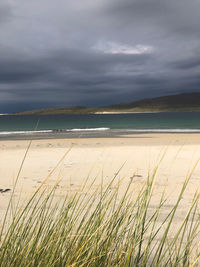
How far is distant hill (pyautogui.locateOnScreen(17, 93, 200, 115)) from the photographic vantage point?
17075 cm

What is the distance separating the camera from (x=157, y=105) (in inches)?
7131

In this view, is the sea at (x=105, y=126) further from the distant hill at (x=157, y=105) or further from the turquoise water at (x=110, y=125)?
the distant hill at (x=157, y=105)

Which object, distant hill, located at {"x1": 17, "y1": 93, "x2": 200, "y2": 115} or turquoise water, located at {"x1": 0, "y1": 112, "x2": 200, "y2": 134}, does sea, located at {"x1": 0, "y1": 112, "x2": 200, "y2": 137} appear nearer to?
turquoise water, located at {"x1": 0, "y1": 112, "x2": 200, "y2": 134}

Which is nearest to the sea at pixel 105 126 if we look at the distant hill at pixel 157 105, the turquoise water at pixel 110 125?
the turquoise water at pixel 110 125

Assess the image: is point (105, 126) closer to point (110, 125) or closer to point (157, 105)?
point (110, 125)

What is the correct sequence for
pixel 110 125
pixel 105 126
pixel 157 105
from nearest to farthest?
pixel 105 126 < pixel 110 125 < pixel 157 105

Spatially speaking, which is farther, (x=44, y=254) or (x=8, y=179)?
(x=8, y=179)

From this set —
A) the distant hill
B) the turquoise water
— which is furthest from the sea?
the distant hill

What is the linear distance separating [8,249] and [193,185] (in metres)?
4.82

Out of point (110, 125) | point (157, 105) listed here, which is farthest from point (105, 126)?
point (157, 105)

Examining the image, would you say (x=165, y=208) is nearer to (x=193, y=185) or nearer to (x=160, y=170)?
(x=193, y=185)

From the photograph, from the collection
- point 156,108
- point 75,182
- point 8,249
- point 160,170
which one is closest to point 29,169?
point 75,182

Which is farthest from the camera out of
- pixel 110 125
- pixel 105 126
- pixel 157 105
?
pixel 157 105

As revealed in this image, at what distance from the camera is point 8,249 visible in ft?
5.82
